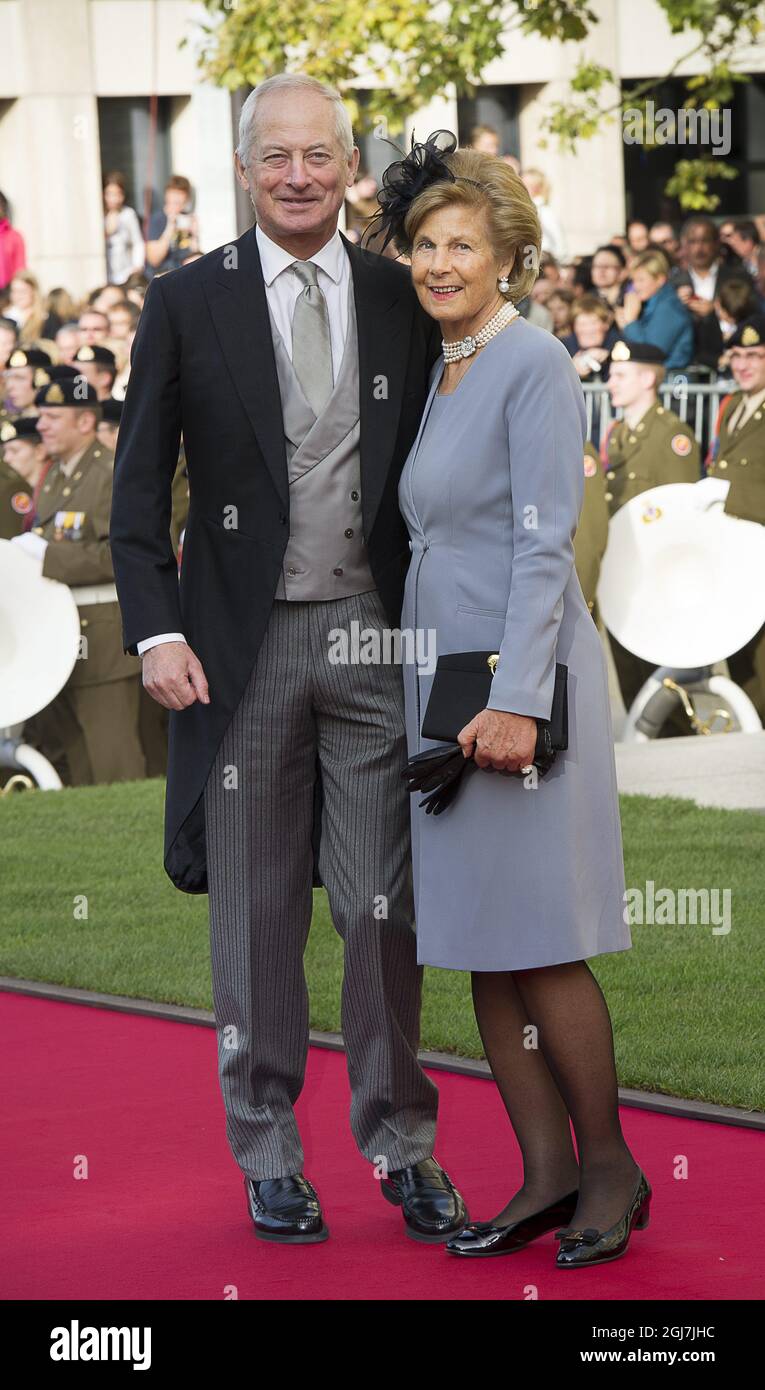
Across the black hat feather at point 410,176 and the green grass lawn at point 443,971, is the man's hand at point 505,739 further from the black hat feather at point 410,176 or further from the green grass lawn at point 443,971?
the green grass lawn at point 443,971

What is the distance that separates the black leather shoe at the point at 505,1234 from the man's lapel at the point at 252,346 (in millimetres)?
1360

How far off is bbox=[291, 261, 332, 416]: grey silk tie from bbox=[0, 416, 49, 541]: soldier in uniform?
6.14 metres

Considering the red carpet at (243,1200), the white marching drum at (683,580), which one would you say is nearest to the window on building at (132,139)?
the white marching drum at (683,580)

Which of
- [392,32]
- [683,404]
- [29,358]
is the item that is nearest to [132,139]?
[392,32]

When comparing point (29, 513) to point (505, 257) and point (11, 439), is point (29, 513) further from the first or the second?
point (505, 257)

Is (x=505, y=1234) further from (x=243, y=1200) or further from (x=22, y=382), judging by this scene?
(x=22, y=382)

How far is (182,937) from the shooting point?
695 cm

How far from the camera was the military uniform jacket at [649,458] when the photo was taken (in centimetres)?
1051

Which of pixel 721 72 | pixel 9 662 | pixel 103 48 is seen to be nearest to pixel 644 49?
pixel 103 48

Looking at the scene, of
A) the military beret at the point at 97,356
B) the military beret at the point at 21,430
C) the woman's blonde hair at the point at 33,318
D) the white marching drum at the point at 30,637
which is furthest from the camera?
the woman's blonde hair at the point at 33,318

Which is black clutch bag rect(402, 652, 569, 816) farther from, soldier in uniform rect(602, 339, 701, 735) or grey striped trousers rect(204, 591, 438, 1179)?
soldier in uniform rect(602, 339, 701, 735)

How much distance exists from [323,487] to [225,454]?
194mm
